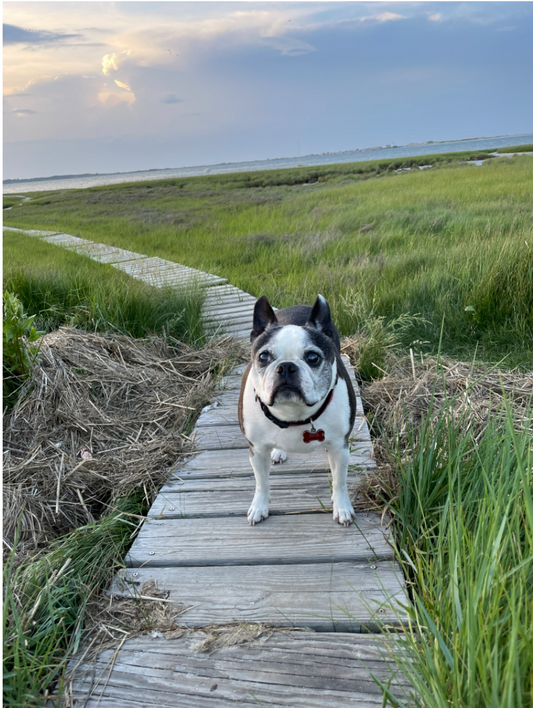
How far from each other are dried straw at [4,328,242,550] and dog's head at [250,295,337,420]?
54.8 inches

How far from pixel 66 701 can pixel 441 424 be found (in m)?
2.09

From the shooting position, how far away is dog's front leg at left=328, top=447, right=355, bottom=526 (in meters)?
2.44

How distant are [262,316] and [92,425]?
1998 millimetres

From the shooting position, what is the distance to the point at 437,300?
18.0ft

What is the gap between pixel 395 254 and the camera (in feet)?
25.8

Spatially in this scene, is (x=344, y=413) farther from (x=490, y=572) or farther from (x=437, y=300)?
(x=437, y=300)

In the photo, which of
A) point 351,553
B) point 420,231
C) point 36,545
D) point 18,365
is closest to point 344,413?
point 351,553

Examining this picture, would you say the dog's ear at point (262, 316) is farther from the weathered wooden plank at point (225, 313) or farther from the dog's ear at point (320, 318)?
the weathered wooden plank at point (225, 313)

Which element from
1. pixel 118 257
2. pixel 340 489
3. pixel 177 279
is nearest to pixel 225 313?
pixel 177 279

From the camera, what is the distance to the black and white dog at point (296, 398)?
6.76 feet

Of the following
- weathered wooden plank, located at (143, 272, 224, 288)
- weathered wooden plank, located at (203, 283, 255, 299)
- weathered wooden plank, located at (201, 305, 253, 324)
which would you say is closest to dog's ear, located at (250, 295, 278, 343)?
weathered wooden plank, located at (201, 305, 253, 324)

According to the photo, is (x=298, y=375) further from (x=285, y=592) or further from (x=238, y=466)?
(x=238, y=466)

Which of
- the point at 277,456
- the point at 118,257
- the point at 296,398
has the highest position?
the point at 118,257

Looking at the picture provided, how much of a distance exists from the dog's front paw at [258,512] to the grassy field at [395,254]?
5.85ft
